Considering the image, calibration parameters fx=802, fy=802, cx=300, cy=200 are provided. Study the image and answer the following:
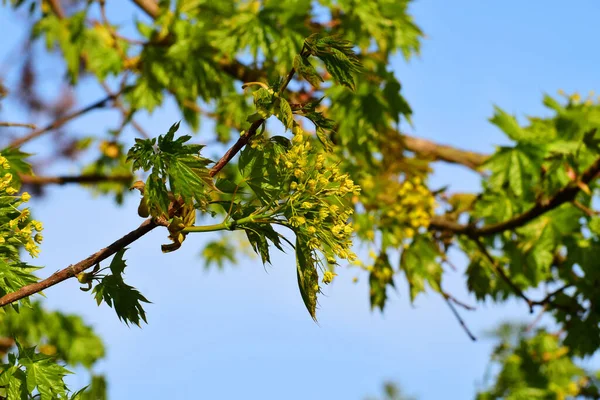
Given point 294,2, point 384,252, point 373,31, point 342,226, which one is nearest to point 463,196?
point 384,252

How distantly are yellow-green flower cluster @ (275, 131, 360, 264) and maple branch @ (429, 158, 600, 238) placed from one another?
6.06 feet

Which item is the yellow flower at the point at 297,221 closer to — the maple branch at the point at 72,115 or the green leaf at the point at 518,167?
the green leaf at the point at 518,167

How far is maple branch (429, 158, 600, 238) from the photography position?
297cm

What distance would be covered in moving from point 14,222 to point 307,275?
20.9 inches

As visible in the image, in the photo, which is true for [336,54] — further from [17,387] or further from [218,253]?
[218,253]

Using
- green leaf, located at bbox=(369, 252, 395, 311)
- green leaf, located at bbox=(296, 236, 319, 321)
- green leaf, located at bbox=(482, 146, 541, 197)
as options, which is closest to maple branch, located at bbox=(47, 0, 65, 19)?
green leaf, located at bbox=(369, 252, 395, 311)

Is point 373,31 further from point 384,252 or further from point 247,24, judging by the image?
point 384,252

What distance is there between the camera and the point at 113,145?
5.42 m

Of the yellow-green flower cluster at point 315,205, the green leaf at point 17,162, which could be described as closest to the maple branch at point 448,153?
the green leaf at point 17,162

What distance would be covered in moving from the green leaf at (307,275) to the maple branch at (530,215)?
6.19 ft

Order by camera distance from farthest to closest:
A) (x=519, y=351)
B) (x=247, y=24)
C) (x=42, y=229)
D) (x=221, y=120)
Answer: (x=519, y=351), (x=221, y=120), (x=247, y=24), (x=42, y=229)

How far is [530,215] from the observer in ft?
10.3

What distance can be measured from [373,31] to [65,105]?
204 centimetres

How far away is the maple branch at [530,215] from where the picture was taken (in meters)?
2.97
